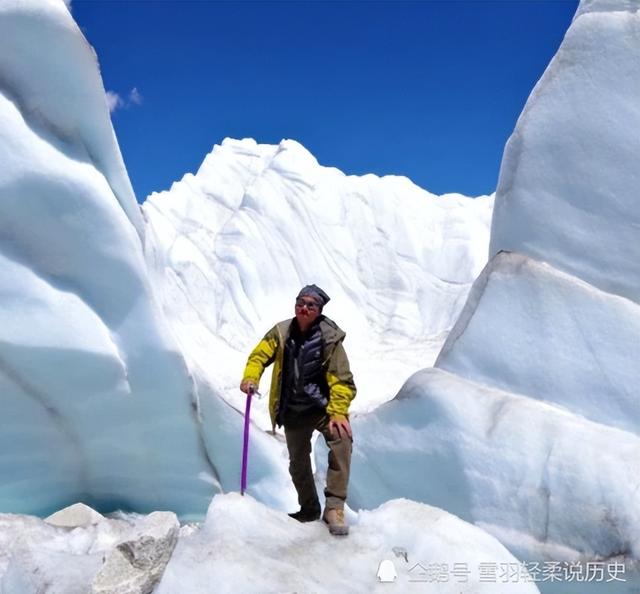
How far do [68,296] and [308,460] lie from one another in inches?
97.3

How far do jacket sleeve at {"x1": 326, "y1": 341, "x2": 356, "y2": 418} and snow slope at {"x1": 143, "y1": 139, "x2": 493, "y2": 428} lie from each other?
8.07 m

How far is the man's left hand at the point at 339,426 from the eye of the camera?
284 centimetres

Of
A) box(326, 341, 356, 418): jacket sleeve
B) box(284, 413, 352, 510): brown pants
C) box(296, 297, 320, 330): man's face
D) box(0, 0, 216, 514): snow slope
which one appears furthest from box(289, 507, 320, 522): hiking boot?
box(0, 0, 216, 514): snow slope

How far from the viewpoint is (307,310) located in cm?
287

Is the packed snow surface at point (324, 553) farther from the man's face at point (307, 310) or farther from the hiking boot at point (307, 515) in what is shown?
the man's face at point (307, 310)

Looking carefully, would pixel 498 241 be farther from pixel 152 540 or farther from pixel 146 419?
pixel 152 540

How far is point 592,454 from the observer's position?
13.1ft

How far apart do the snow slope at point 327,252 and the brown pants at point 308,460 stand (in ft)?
25.5

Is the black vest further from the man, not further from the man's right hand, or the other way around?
the man's right hand

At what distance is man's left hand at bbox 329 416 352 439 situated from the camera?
9.33 feet

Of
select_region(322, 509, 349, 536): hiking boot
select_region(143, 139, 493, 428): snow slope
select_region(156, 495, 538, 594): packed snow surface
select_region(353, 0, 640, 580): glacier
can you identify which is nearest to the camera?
select_region(156, 495, 538, 594): packed snow surface

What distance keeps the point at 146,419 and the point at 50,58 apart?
2.49 m

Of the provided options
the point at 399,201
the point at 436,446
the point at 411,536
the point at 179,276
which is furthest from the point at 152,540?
the point at 399,201

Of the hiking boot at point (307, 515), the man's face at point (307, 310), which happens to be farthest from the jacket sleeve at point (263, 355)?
the hiking boot at point (307, 515)
